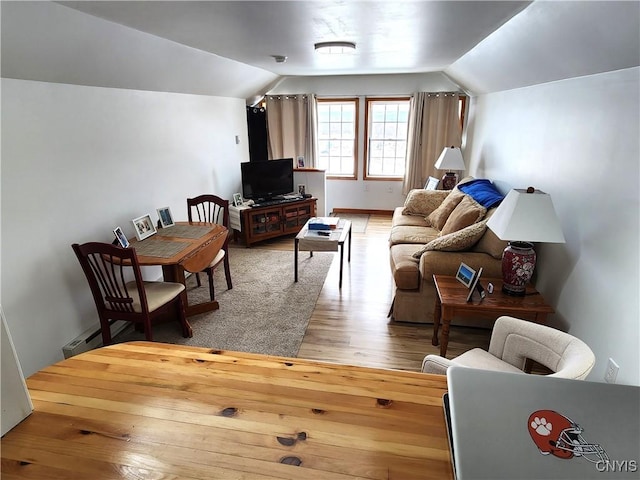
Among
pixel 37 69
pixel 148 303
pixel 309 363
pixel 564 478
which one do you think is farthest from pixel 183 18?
pixel 564 478

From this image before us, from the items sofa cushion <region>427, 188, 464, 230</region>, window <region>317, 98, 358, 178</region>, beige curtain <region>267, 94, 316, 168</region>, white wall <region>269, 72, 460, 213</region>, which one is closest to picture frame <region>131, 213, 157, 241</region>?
sofa cushion <region>427, 188, 464, 230</region>

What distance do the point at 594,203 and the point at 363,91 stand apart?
188 inches

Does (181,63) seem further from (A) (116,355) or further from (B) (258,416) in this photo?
(B) (258,416)

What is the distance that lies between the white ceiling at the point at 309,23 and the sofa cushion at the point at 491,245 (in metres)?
1.47

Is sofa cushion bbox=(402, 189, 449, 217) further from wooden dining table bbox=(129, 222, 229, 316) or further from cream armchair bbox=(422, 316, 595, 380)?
cream armchair bbox=(422, 316, 595, 380)

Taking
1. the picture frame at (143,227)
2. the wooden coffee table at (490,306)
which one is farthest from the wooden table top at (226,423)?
the picture frame at (143,227)

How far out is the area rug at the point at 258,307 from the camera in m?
2.96

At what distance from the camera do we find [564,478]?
0.65 meters

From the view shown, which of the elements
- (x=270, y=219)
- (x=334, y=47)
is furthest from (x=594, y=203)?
(x=270, y=219)

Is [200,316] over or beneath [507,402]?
beneath

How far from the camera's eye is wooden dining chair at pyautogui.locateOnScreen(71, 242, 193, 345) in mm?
2391

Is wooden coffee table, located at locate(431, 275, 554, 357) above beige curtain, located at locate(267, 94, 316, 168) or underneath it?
underneath

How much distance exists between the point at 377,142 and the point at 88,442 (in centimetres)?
628

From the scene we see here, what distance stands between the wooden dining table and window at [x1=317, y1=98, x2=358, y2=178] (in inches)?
141
